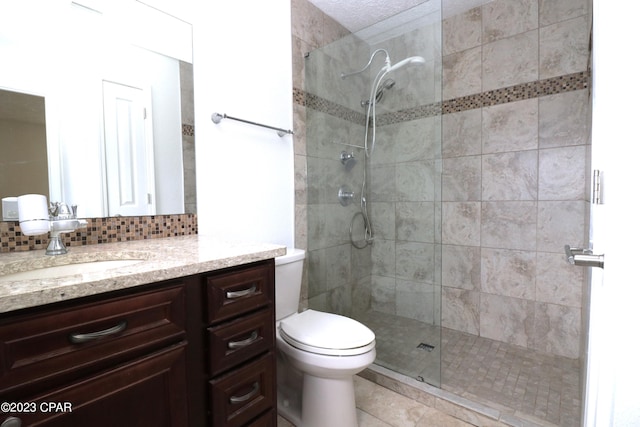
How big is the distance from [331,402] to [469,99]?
2.34m

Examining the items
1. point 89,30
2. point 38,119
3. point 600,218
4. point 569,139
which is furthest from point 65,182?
point 569,139

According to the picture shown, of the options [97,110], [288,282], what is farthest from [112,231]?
[288,282]

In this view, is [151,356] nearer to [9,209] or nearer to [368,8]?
[9,209]

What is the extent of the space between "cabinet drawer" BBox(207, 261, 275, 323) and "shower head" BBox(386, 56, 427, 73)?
5.12ft

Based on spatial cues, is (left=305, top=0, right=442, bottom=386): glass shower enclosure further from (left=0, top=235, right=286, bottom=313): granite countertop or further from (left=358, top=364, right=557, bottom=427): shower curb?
(left=0, top=235, right=286, bottom=313): granite countertop

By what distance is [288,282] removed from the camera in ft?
5.41

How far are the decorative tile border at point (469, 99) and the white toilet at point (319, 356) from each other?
113cm

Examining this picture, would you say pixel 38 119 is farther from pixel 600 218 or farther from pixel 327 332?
pixel 600 218

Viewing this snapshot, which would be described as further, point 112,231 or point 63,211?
point 112,231

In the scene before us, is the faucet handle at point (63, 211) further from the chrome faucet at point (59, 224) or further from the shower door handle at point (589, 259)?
the shower door handle at point (589, 259)

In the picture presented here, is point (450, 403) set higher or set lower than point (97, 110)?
lower

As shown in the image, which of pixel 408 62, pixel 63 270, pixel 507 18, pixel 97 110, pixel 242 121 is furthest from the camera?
pixel 507 18

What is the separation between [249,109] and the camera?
184 centimetres

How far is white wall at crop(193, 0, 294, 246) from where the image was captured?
161cm
